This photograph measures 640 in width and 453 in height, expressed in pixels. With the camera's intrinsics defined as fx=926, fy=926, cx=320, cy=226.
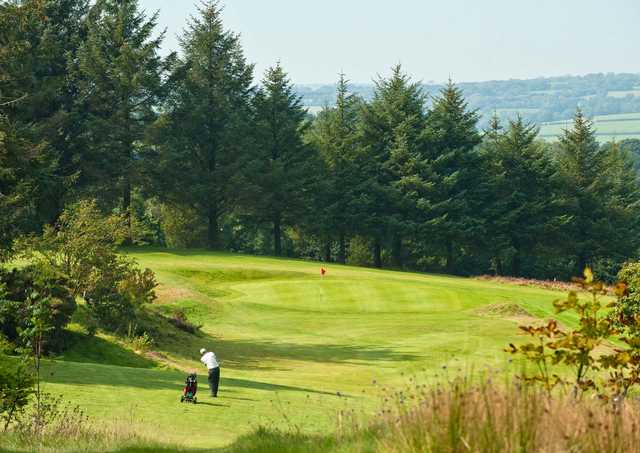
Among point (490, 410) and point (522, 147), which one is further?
point (522, 147)

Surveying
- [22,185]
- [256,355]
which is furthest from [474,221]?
[22,185]

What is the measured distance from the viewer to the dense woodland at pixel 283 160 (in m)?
67.8

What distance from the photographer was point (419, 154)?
7775 centimetres

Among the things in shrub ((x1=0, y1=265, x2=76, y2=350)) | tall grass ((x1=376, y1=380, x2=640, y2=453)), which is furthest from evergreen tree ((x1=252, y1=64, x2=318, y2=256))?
tall grass ((x1=376, y1=380, x2=640, y2=453))

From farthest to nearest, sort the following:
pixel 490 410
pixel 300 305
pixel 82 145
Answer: pixel 82 145 < pixel 300 305 < pixel 490 410

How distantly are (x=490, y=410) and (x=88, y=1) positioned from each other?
68049 mm

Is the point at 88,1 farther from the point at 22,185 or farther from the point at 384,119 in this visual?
the point at 22,185

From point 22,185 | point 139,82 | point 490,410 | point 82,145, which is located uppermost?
point 139,82

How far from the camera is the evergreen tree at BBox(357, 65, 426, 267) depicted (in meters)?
77.8

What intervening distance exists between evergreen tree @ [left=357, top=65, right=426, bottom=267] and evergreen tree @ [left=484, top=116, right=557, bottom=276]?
763 centimetres

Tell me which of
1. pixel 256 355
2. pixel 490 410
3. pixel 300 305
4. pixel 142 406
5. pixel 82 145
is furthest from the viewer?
pixel 82 145

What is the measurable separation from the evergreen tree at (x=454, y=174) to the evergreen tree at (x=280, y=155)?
10787 millimetres

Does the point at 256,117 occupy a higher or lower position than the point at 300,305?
higher

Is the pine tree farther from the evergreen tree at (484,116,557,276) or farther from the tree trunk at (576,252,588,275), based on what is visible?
the evergreen tree at (484,116,557,276)
